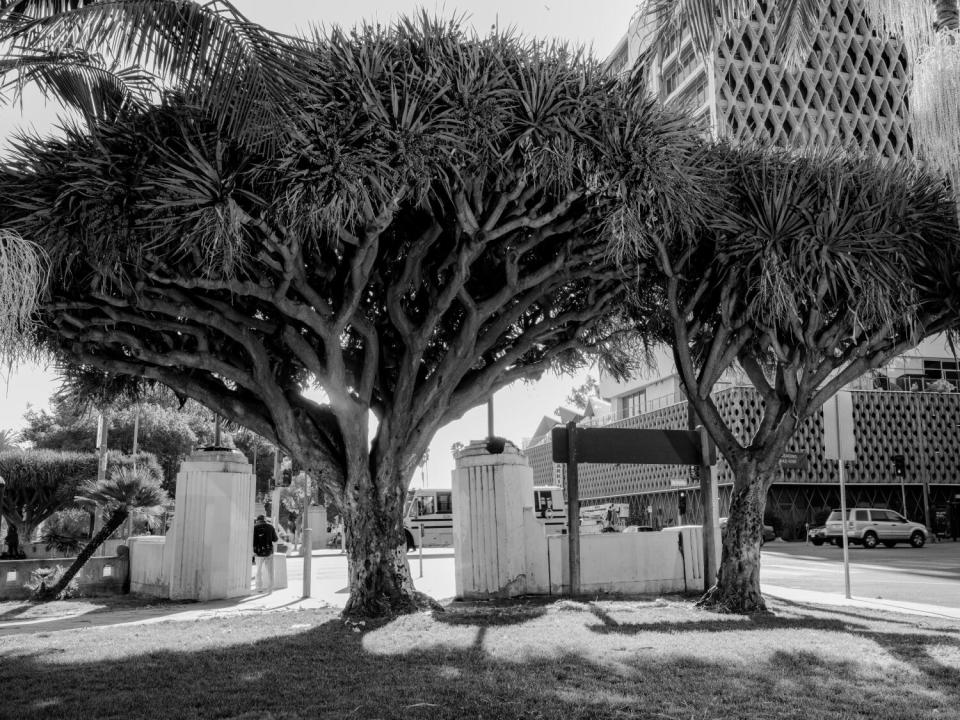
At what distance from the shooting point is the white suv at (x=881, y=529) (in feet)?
119

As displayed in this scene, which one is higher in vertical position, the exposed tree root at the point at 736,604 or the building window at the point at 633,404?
the building window at the point at 633,404

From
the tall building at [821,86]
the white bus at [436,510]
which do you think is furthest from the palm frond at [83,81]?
the tall building at [821,86]

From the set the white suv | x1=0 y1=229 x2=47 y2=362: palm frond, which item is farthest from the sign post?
the white suv

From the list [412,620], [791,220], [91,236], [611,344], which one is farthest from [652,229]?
[91,236]

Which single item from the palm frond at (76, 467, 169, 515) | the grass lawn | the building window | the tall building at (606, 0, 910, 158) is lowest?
the grass lawn

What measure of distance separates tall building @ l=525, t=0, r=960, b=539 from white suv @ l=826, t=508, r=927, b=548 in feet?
15.1

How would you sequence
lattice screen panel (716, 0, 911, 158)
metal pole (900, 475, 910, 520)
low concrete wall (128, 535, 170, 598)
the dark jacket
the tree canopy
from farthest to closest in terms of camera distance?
lattice screen panel (716, 0, 911, 158), metal pole (900, 475, 910, 520), the dark jacket, low concrete wall (128, 535, 170, 598), the tree canopy

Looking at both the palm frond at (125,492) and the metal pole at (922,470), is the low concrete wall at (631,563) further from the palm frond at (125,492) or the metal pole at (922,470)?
the metal pole at (922,470)

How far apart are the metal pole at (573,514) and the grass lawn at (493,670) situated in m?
3.00

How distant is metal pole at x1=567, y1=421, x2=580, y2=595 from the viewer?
13.8m

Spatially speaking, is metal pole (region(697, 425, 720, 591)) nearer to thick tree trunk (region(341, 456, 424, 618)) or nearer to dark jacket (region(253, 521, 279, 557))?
thick tree trunk (region(341, 456, 424, 618))

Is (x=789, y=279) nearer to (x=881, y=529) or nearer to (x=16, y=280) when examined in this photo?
(x=16, y=280)

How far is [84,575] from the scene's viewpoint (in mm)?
15789

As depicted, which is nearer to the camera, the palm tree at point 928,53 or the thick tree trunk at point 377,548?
the palm tree at point 928,53
